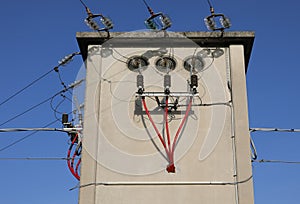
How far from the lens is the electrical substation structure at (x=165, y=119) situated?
8094mm

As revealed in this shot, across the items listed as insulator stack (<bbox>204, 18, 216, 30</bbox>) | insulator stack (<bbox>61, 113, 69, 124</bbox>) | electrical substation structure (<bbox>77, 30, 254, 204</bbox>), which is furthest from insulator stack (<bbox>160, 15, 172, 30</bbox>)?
insulator stack (<bbox>61, 113, 69, 124</bbox>)

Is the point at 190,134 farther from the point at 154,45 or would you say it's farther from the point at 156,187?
the point at 154,45

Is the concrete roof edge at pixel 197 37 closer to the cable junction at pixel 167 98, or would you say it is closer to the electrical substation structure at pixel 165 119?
the electrical substation structure at pixel 165 119

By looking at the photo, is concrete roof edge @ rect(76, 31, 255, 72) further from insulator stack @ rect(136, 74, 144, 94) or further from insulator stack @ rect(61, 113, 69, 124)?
insulator stack @ rect(61, 113, 69, 124)

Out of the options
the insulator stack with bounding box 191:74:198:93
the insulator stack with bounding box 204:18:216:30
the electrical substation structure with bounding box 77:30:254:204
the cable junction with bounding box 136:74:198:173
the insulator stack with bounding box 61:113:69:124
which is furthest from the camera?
the insulator stack with bounding box 61:113:69:124

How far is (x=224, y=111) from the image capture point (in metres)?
8.77

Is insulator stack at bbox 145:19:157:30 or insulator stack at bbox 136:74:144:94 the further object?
insulator stack at bbox 145:19:157:30

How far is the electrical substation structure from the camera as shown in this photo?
26.6 ft

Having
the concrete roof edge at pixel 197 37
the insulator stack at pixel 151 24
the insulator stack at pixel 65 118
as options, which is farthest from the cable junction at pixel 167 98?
the insulator stack at pixel 65 118

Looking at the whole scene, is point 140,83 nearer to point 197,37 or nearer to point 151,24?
point 151,24

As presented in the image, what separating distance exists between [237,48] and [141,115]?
92.0 inches

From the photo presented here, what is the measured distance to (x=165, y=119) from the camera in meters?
8.65

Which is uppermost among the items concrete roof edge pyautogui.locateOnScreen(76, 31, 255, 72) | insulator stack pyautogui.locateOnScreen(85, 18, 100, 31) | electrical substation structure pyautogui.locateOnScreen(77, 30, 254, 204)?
insulator stack pyautogui.locateOnScreen(85, 18, 100, 31)

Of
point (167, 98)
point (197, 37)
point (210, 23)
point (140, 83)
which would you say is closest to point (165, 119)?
point (167, 98)
